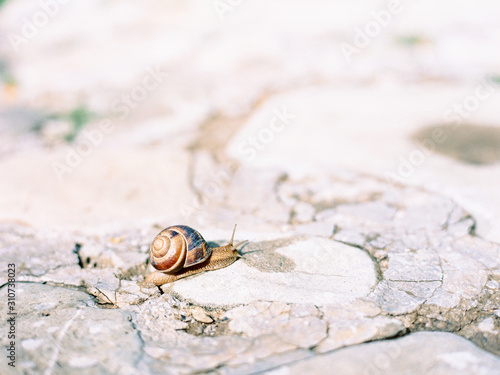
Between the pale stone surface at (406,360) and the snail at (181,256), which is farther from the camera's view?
the snail at (181,256)

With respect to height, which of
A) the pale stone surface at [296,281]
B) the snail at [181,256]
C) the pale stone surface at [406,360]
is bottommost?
the pale stone surface at [406,360]

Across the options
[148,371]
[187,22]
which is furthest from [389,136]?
[187,22]

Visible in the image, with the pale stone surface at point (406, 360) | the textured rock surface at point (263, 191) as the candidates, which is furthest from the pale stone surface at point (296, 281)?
the pale stone surface at point (406, 360)

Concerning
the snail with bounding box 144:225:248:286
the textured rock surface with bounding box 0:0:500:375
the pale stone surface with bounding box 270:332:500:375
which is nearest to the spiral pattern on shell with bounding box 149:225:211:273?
the snail with bounding box 144:225:248:286

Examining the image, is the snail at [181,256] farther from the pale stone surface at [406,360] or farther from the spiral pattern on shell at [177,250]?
the pale stone surface at [406,360]

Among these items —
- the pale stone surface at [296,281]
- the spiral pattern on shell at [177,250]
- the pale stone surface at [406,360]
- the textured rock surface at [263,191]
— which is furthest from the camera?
the spiral pattern on shell at [177,250]

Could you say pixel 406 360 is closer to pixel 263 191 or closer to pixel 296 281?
pixel 296 281

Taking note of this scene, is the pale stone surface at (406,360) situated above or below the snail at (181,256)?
below

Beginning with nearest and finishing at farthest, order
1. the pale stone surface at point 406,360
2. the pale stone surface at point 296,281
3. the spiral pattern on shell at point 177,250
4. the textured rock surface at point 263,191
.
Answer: the pale stone surface at point 406,360
the textured rock surface at point 263,191
the pale stone surface at point 296,281
the spiral pattern on shell at point 177,250
